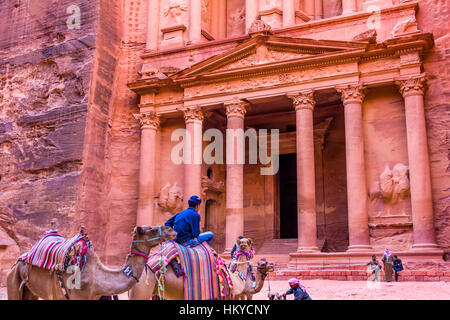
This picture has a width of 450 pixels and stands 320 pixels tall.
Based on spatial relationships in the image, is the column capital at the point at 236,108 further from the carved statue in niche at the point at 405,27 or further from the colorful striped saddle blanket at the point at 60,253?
the colorful striped saddle blanket at the point at 60,253

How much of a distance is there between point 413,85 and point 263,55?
5880mm

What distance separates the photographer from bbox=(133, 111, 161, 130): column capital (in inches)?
883

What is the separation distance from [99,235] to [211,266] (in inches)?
596

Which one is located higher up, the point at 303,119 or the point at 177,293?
the point at 303,119

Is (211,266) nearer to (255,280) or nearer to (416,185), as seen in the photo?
(255,280)

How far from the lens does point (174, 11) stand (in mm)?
24047

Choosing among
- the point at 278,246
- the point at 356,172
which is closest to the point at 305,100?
the point at 356,172

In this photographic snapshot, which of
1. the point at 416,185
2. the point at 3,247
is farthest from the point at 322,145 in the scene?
the point at 3,247

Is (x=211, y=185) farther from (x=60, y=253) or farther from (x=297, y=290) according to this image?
(x=60, y=253)

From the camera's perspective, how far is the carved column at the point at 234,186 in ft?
64.6

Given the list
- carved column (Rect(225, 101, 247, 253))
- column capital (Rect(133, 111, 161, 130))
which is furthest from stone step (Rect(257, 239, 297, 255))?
column capital (Rect(133, 111, 161, 130))

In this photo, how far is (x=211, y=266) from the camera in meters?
7.86
